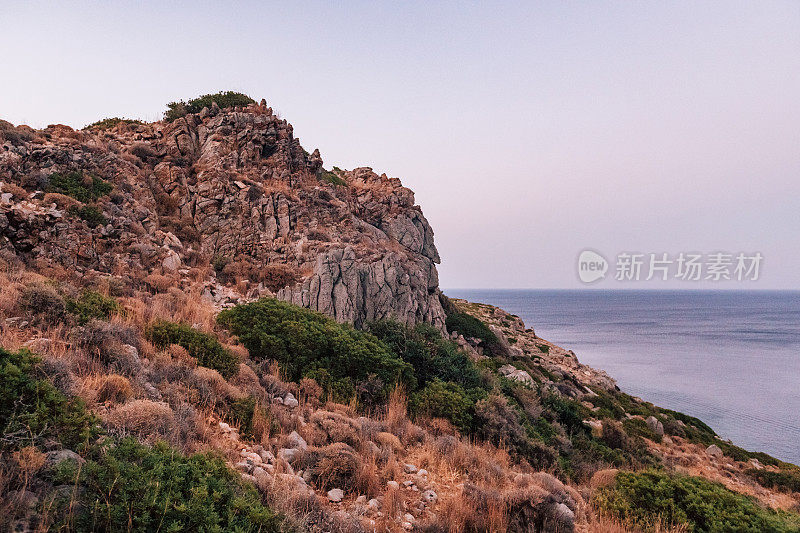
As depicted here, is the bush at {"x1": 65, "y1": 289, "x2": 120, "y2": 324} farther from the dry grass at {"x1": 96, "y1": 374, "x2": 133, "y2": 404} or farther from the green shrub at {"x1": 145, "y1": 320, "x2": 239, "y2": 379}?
the dry grass at {"x1": 96, "y1": 374, "x2": 133, "y2": 404}

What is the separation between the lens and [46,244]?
11.5 m

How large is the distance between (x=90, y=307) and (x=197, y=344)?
2.19 m

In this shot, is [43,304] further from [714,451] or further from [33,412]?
[714,451]

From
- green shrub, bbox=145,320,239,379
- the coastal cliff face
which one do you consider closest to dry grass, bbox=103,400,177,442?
green shrub, bbox=145,320,239,379

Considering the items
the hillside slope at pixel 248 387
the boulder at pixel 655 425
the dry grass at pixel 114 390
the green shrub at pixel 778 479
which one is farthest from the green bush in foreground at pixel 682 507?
the boulder at pixel 655 425

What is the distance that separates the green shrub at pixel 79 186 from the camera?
1389 cm

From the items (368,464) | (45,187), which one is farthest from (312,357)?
(45,187)

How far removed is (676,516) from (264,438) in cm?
619

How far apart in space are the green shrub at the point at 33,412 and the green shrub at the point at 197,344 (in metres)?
3.55

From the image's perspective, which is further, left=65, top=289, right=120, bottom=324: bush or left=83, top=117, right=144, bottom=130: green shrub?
left=83, top=117, right=144, bottom=130: green shrub

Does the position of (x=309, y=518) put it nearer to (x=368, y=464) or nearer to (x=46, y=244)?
(x=368, y=464)

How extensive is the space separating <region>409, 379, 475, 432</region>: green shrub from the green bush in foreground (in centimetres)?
329

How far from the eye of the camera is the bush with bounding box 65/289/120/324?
7.12 meters

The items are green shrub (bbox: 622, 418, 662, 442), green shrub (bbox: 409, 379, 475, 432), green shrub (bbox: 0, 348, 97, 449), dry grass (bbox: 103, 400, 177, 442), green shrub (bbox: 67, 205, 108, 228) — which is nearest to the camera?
green shrub (bbox: 0, 348, 97, 449)
